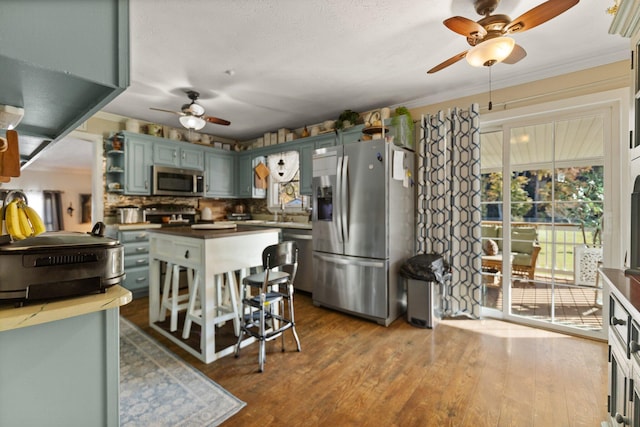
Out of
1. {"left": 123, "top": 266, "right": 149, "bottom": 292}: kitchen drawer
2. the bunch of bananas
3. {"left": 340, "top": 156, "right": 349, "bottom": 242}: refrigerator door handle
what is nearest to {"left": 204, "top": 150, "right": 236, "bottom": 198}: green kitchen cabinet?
{"left": 123, "top": 266, "right": 149, "bottom": 292}: kitchen drawer

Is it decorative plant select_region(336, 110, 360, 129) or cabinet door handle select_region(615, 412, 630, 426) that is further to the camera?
decorative plant select_region(336, 110, 360, 129)

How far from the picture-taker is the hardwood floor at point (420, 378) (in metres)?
1.63

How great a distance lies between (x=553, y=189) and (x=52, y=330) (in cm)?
365

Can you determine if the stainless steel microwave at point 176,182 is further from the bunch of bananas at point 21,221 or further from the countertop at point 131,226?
the bunch of bananas at point 21,221

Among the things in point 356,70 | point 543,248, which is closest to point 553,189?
point 543,248

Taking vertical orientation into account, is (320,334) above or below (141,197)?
below

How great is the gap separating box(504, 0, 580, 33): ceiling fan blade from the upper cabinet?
1.92m

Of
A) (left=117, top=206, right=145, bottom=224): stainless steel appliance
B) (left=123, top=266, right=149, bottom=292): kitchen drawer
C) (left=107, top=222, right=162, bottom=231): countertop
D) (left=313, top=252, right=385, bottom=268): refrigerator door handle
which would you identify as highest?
(left=117, top=206, right=145, bottom=224): stainless steel appliance

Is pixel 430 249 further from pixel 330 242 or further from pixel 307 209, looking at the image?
pixel 307 209

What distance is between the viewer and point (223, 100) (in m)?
3.56

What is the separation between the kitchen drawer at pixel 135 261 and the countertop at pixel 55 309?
10.6ft

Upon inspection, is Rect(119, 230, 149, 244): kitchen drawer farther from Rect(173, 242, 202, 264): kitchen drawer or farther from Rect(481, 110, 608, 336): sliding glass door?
Rect(481, 110, 608, 336): sliding glass door

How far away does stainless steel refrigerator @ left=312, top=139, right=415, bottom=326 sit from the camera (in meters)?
2.89

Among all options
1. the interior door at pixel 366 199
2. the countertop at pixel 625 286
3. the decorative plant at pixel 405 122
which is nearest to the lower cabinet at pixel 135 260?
the interior door at pixel 366 199
